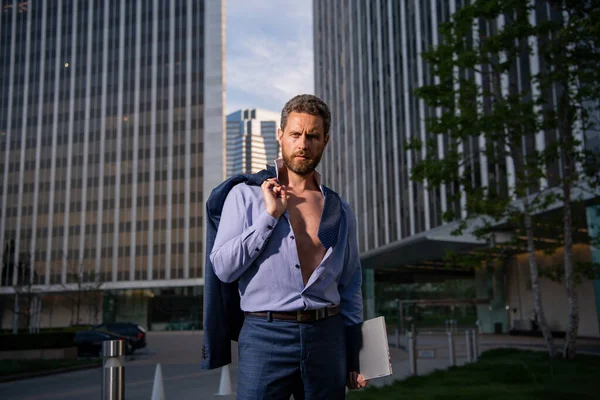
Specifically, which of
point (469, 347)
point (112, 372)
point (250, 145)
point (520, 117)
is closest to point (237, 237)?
point (112, 372)

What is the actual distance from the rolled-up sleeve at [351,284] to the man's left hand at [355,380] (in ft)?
0.78

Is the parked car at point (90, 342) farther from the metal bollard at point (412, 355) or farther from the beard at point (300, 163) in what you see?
the beard at point (300, 163)

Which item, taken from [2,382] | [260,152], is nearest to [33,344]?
[2,382]

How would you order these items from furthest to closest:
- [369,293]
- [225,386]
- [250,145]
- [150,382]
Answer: [250,145]
[369,293]
[150,382]
[225,386]

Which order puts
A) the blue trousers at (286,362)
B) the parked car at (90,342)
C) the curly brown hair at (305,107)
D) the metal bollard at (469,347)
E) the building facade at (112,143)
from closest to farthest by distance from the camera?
the blue trousers at (286,362) → the curly brown hair at (305,107) → the metal bollard at (469,347) → the parked car at (90,342) → the building facade at (112,143)

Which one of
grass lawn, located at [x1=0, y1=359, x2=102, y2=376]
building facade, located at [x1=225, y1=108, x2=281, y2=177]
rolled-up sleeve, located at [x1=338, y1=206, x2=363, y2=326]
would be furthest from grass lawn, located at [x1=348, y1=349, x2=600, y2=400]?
building facade, located at [x1=225, y1=108, x2=281, y2=177]

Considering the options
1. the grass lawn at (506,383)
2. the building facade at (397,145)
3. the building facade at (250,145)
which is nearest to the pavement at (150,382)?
the grass lawn at (506,383)

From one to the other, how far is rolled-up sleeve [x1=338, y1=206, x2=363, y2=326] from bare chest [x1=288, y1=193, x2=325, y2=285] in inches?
9.2

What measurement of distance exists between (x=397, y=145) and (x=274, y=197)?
111 ft

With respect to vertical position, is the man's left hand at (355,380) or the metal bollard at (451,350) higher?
the man's left hand at (355,380)

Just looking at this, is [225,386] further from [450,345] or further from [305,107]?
[305,107]

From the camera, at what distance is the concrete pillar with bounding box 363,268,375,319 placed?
31097mm

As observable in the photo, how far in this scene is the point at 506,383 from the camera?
30.8 ft

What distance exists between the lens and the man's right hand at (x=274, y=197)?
8.36 feet
